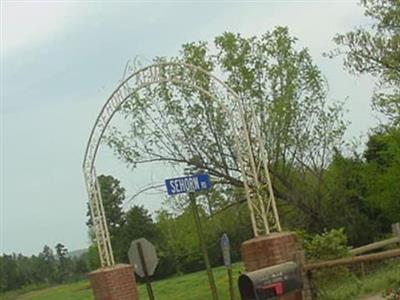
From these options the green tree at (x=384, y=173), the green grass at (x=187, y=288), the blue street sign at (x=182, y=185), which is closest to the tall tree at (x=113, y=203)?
the green grass at (x=187, y=288)

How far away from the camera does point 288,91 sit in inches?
927

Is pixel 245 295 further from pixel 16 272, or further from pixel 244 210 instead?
pixel 16 272

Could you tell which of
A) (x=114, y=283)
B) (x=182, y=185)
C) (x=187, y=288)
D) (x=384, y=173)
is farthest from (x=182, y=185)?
(x=187, y=288)

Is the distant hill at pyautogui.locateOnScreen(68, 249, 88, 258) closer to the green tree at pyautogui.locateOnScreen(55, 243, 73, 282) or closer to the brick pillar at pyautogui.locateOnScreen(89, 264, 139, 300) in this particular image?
the green tree at pyautogui.locateOnScreen(55, 243, 73, 282)

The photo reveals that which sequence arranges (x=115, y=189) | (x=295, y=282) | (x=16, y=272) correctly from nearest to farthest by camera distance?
(x=295, y=282) → (x=115, y=189) → (x=16, y=272)

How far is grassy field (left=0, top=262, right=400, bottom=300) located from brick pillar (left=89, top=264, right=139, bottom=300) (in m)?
2.92

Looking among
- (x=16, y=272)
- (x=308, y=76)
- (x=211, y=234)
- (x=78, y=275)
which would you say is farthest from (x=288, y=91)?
(x=16, y=272)

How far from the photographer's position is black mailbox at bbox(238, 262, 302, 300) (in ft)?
30.6

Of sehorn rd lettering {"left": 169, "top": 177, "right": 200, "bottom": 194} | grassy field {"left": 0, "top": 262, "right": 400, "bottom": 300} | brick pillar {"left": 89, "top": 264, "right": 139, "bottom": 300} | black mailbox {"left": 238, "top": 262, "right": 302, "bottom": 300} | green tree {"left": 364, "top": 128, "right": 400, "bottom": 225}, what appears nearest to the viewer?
black mailbox {"left": 238, "top": 262, "right": 302, "bottom": 300}

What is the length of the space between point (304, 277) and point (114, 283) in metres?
3.03

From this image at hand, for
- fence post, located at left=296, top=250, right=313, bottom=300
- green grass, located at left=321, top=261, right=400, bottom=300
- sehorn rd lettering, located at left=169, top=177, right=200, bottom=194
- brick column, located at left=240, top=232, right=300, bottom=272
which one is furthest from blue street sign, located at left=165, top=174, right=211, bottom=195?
green grass, located at left=321, top=261, right=400, bottom=300

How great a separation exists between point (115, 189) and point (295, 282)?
2646 cm

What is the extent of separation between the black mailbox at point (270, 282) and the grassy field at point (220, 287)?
4.29 ft

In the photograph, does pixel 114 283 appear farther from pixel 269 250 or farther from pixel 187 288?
pixel 187 288
